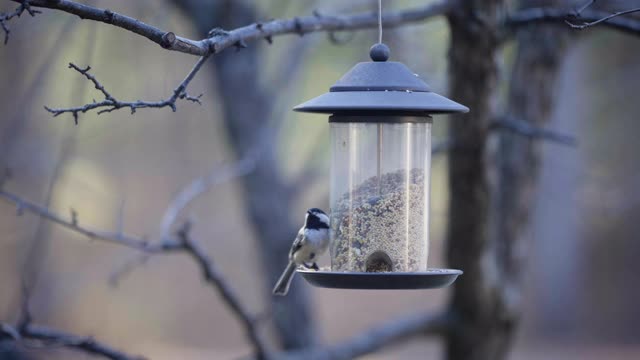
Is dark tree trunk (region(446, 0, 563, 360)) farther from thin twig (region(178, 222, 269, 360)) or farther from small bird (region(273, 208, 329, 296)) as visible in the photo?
thin twig (region(178, 222, 269, 360))

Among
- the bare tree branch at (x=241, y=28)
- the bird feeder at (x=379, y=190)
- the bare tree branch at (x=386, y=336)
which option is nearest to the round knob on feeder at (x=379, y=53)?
the bird feeder at (x=379, y=190)

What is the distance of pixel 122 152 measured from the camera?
22078mm

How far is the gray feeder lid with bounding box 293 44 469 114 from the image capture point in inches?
A: 141

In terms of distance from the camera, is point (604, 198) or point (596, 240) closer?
point (604, 198)

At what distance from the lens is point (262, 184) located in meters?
8.39

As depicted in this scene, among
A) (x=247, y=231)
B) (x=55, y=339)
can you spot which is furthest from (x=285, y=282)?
(x=247, y=231)

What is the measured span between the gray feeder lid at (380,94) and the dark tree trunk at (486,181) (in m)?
1.17

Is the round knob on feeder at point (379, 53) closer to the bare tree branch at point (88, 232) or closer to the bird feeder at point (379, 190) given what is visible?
the bird feeder at point (379, 190)

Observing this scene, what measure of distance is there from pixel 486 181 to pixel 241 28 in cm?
222

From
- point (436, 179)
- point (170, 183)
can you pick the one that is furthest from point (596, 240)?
point (170, 183)

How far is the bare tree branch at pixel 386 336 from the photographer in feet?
21.0

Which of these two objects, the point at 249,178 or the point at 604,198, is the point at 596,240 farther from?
the point at 249,178

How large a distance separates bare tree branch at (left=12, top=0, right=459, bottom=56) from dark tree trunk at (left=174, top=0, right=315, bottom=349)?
3670mm

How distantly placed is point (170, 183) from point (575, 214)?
865 centimetres
